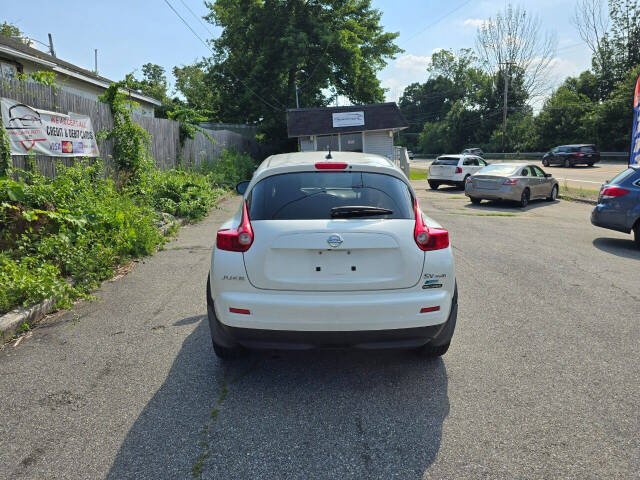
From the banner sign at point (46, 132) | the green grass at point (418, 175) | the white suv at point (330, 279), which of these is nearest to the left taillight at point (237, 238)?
the white suv at point (330, 279)

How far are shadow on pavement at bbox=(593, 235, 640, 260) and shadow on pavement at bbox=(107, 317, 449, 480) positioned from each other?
21.6ft

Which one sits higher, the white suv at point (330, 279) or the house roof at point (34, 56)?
the house roof at point (34, 56)

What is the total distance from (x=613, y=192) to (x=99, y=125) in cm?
1023

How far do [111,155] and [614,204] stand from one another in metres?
10.2

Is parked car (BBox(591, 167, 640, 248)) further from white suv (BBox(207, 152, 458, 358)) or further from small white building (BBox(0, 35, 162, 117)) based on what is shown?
small white building (BBox(0, 35, 162, 117))

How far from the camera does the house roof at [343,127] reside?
2848 centimetres

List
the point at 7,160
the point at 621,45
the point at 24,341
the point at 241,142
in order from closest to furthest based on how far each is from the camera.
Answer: the point at 24,341, the point at 7,160, the point at 241,142, the point at 621,45

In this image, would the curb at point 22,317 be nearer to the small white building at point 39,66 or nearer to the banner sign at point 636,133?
the small white building at point 39,66

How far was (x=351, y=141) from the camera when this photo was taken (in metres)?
29.2

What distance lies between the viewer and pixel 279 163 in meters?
4.15

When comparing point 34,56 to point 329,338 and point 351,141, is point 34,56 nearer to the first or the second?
point 351,141

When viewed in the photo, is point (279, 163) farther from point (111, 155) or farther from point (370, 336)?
point (111, 155)

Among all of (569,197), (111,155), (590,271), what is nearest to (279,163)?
(590,271)

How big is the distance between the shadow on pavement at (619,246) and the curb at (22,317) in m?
8.85
